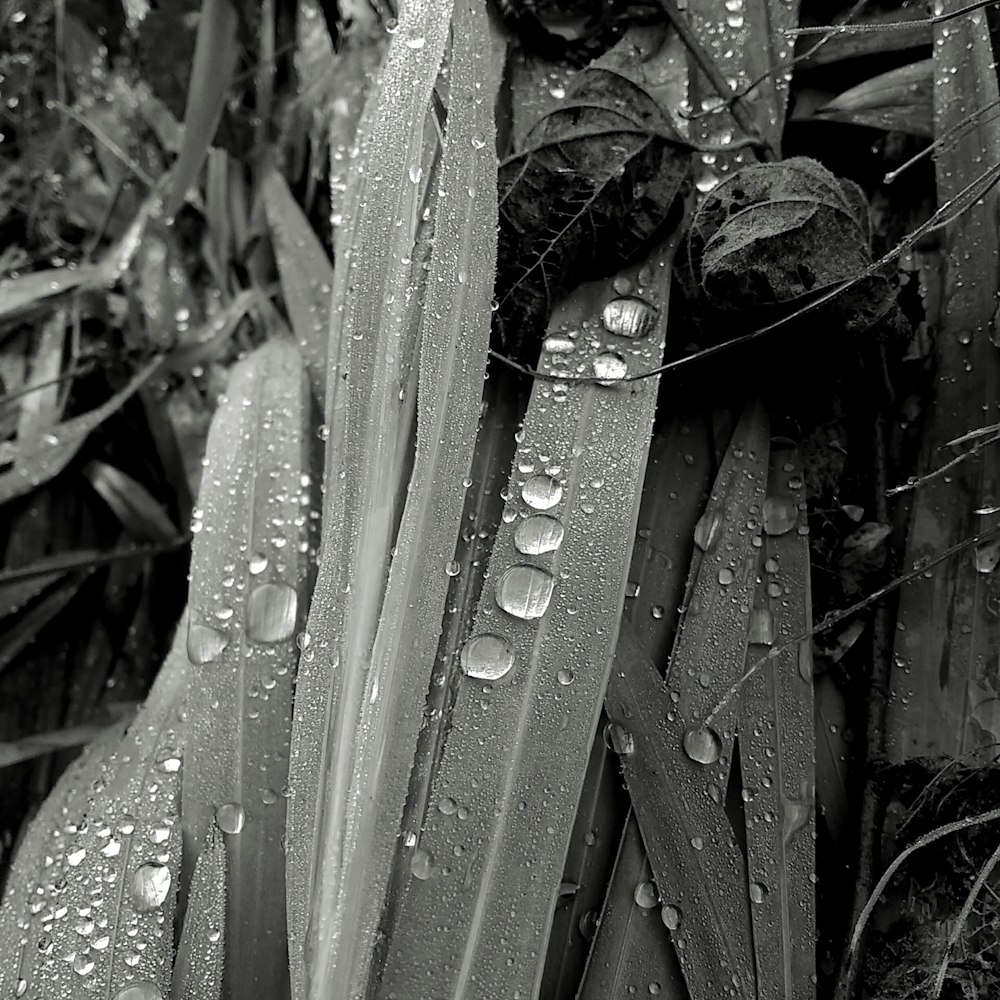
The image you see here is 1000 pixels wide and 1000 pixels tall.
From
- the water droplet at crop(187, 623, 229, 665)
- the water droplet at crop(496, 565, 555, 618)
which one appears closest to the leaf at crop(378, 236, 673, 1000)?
the water droplet at crop(496, 565, 555, 618)

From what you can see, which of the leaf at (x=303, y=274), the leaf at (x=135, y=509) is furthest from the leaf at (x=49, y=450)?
the leaf at (x=303, y=274)

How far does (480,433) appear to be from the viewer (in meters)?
0.70

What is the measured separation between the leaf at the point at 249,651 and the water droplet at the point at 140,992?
1.9 inches

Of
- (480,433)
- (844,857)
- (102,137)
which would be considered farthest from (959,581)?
(102,137)

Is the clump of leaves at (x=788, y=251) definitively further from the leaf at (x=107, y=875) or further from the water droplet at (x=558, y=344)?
the leaf at (x=107, y=875)

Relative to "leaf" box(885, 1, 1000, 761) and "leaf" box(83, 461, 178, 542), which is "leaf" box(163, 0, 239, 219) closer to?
"leaf" box(83, 461, 178, 542)

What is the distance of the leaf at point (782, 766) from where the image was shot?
58cm

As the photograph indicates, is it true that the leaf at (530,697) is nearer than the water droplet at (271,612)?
Yes

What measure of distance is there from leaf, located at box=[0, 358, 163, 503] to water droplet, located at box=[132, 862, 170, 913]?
1.85 ft

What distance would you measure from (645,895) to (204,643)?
0.41 meters

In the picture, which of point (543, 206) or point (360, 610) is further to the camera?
point (543, 206)

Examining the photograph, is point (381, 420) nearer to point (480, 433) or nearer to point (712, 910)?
point (480, 433)

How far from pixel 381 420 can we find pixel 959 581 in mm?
466

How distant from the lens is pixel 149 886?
615mm
